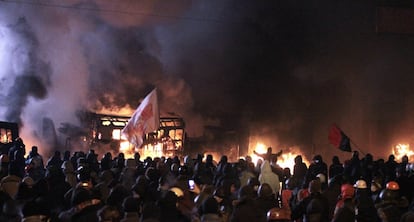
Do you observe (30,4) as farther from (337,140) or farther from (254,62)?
(337,140)

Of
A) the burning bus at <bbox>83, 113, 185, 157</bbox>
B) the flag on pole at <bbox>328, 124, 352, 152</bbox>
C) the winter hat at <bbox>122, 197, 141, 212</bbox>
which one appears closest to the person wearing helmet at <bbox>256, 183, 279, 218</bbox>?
the winter hat at <bbox>122, 197, 141, 212</bbox>

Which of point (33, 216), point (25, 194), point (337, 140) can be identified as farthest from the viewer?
point (337, 140)

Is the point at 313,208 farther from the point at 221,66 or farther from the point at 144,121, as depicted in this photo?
the point at 221,66

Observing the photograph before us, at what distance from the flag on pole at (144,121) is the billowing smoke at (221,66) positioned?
33.2 feet

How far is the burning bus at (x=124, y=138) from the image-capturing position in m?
22.6

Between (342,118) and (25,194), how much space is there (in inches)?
948

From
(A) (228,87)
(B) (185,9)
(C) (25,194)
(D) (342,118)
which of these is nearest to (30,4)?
(B) (185,9)

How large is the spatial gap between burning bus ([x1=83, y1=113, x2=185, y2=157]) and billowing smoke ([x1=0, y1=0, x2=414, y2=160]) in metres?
1.53

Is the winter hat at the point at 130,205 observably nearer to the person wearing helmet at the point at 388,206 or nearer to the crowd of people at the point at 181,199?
the crowd of people at the point at 181,199

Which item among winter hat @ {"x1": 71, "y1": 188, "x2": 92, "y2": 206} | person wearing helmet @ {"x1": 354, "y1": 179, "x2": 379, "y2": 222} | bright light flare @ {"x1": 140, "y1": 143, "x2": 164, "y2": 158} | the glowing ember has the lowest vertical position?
person wearing helmet @ {"x1": 354, "y1": 179, "x2": 379, "y2": 222}

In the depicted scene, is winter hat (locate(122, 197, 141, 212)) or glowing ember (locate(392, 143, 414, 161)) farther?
glowing ember (locate(392, 143, 414, 161))

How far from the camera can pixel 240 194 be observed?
7395 mm

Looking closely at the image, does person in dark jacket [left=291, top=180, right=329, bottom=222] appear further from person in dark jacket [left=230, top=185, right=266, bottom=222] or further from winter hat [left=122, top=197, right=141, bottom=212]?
winter hat [left=122, top=197, right=141, bottom=212]

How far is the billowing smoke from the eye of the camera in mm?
25812
